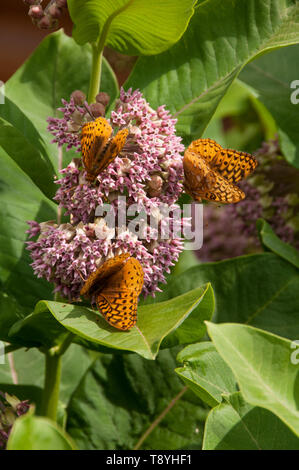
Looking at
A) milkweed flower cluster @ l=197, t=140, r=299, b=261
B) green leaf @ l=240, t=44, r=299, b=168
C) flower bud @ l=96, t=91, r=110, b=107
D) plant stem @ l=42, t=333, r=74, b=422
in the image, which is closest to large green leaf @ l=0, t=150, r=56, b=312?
plant stem @ l=42, t=333, r=74, b=422

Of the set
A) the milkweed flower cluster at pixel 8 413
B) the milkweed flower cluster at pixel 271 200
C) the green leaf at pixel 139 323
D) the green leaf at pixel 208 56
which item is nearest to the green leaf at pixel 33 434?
the green leaf at pixel 139 323

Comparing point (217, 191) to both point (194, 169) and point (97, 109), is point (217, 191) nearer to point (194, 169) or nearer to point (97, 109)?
point (194, 169)

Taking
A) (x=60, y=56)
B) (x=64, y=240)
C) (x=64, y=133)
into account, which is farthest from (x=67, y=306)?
(x=60, y=56)

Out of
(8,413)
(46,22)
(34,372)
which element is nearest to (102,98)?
(46,22)

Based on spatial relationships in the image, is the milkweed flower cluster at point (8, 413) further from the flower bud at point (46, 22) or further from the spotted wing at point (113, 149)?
the flower bud at point (46, 22)

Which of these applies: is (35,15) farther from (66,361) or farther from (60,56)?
(66,361)

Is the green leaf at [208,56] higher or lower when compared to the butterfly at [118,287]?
higher
